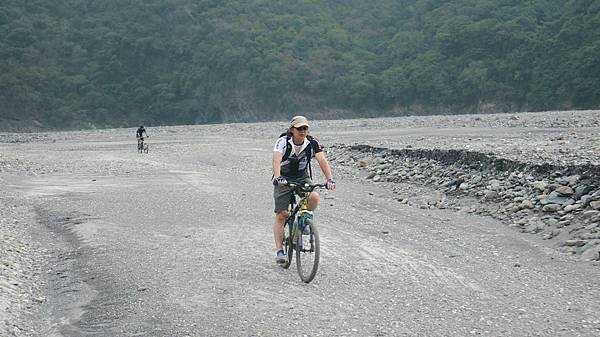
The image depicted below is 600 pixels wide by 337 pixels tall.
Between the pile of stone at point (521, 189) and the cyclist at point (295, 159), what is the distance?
4.16 m

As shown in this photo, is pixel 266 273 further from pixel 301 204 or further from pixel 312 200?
pixel 312 200

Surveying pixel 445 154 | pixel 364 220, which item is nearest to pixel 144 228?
pixel 364 220

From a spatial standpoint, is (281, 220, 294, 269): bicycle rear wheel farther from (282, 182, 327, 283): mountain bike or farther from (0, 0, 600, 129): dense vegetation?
(0, 0, 600, 129): dense vegetation

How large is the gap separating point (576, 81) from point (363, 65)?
32612mm

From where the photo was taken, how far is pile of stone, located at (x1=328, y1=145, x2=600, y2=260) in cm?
1129

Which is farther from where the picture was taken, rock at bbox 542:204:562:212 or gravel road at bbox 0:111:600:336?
rock at bbox 542:204:562:212

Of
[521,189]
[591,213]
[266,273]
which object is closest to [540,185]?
[521,189]

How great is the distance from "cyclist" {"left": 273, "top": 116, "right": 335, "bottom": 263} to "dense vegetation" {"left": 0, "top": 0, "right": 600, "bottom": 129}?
63.7 meters

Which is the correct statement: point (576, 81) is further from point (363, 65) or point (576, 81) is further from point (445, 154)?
point (445, 154)

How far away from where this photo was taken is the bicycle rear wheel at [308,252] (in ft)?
26.8

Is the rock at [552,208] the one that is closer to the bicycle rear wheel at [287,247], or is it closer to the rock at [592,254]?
the rock at [592,254]

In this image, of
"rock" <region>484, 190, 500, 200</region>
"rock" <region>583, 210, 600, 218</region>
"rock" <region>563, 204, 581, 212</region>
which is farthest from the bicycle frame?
"rock" <region>484, 190, 500, 200</region>

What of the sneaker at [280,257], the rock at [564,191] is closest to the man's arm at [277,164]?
the sneaker at [280,257]

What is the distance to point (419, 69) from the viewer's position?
276 feet
